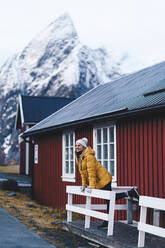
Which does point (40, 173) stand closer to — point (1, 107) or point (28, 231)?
point (28, 231)

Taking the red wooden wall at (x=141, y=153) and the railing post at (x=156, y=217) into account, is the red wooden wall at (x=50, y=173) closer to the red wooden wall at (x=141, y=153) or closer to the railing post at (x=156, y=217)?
the red wooden wall at (x=141, y=153)

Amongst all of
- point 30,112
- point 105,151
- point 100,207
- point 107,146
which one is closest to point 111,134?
point 107,146

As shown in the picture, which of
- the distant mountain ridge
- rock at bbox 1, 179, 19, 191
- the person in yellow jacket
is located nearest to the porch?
the person in yellow jacket

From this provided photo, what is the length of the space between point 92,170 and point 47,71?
112677 mm

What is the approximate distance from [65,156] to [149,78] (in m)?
3.76

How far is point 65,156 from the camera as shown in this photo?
595 inches

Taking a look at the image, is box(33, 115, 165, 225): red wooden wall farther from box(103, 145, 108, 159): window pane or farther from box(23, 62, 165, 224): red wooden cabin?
box(103, 145, 108, 159): window pane

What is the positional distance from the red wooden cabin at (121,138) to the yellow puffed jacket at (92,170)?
4.50ft

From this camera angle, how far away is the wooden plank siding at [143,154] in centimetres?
981

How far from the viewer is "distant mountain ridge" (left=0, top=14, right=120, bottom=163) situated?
101000 mm

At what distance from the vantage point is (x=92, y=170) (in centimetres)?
891

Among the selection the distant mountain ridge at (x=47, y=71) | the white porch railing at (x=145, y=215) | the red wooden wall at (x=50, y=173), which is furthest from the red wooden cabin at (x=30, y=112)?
the distant mountain ridge at (x=47, y=71)

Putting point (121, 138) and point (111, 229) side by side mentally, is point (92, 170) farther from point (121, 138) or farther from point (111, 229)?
point (121, 138)

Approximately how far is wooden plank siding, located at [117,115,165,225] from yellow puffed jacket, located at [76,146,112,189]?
4.24 feet
